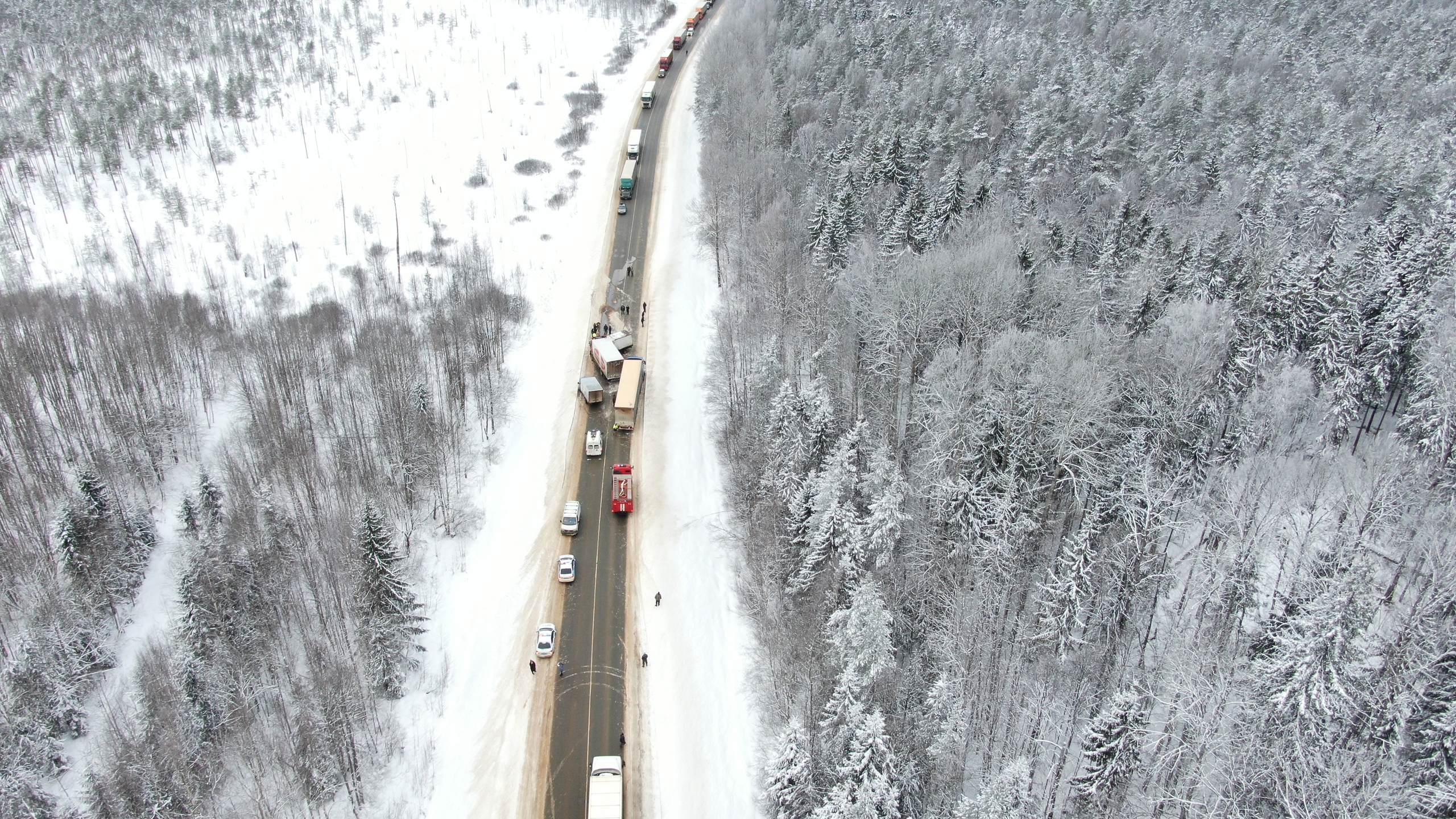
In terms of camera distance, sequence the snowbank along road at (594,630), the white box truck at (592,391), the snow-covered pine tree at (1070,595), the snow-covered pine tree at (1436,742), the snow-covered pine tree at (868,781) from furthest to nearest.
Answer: the white box truck at (592,391) < the snowbank along road at (594,630) < the snow-covered pine tree at (1070,595) < the snow-covered pine tree at (868,781) < the snow-covered pine tree at (1436,742)

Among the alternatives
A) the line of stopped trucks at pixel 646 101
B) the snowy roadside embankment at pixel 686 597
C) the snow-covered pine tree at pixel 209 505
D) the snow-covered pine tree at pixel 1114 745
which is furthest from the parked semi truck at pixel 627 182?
the snow-covered pine tree at pixel 1114 745

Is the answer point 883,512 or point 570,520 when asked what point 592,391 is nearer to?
point 570,520

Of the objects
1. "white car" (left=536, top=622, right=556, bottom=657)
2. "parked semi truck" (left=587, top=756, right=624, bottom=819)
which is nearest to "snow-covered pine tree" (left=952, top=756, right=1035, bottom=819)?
"parked semi truck" (left=587, top=756, right=624, bottom=819)

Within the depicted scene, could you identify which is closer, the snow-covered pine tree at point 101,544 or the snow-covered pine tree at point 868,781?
the snow-covered pine tree at point 868,781

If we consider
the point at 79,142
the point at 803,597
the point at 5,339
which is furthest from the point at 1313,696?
the point at 79,142

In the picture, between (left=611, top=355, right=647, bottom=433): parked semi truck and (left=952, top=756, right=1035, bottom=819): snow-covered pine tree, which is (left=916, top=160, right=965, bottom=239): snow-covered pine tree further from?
(left=952, top=756, right=1035, bottom=819): snow-covered pine tree

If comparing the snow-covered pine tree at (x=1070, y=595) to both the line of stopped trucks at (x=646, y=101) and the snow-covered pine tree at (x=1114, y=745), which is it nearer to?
the snow-covered pine tree at (x=1114, y=745)
